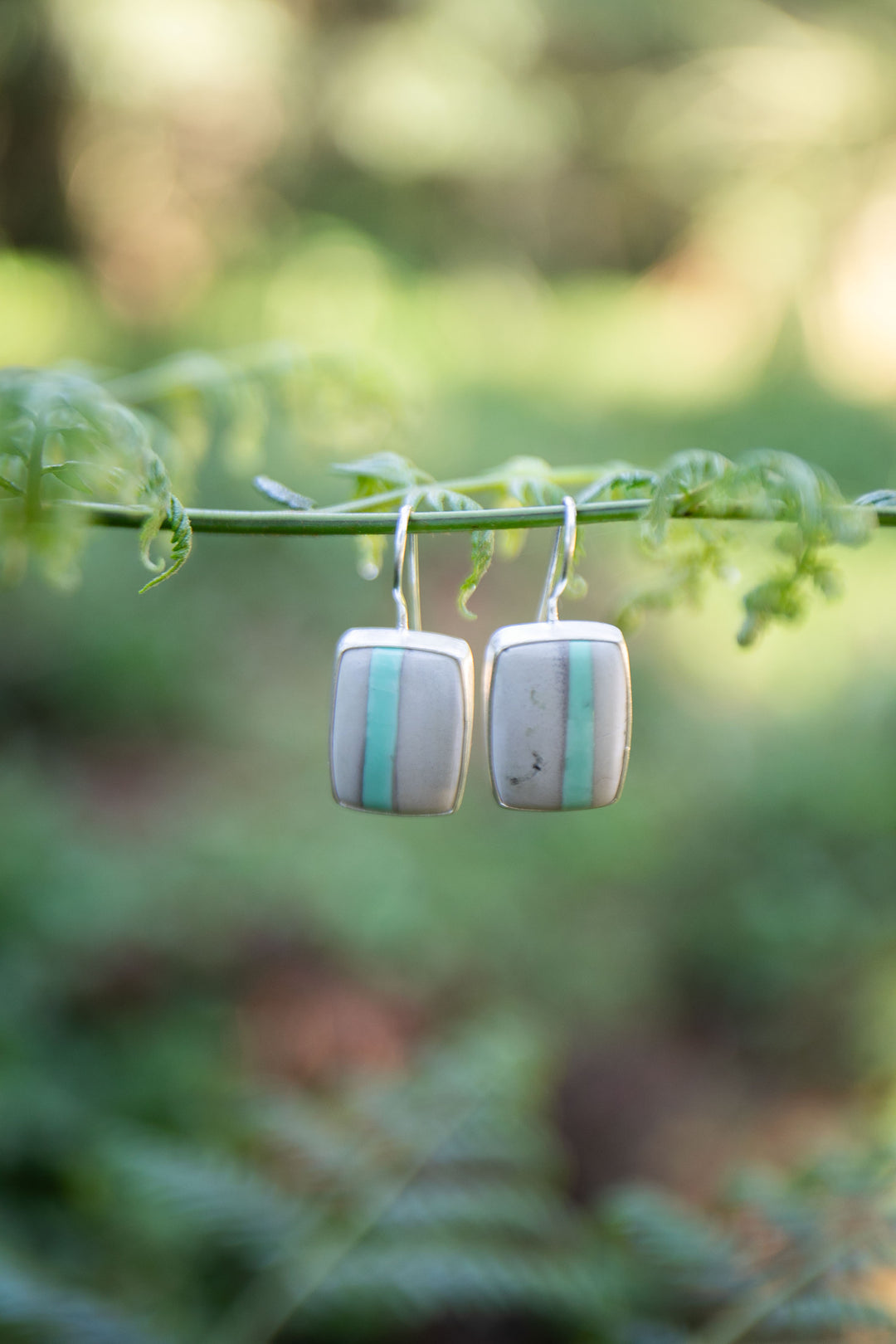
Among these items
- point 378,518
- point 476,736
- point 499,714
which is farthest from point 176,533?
point 476,736

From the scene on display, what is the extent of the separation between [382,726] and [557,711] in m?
0.12

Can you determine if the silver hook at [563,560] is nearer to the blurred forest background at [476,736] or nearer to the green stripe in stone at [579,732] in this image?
the green stripe in stone at [579,732]

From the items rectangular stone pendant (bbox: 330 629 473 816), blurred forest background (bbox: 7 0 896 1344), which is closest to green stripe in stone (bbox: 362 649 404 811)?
rectangular stone pendant (bbox: 330 629 473 816)

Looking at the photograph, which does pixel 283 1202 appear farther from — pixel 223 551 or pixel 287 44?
pixel 287 44

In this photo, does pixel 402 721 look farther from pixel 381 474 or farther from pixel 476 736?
pixel 476 736

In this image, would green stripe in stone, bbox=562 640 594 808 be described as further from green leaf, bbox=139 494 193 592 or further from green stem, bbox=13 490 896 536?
green leaf, bbox=139 494 193 592

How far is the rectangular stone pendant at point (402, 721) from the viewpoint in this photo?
727 mm

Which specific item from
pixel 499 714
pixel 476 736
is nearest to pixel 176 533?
pixel 499 714

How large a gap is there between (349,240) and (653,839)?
4726mm

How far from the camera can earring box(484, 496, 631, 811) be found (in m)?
0.72

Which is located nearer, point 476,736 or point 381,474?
point 381,474

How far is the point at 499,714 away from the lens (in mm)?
734

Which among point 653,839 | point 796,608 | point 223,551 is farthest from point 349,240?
point 796,608

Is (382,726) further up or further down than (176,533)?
further down
